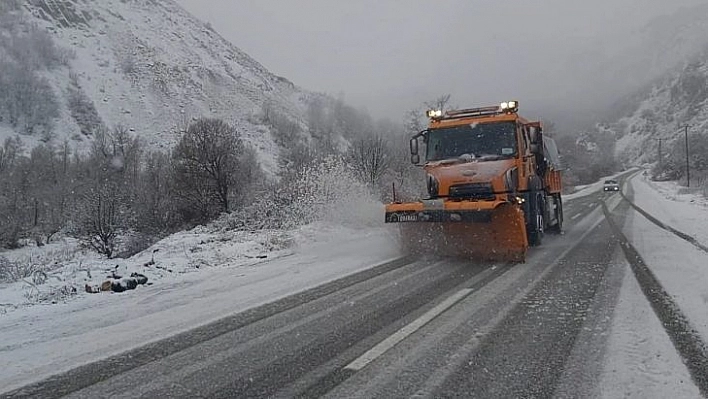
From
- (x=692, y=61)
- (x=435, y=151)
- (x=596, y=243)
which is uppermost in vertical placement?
(x=692, y=61)

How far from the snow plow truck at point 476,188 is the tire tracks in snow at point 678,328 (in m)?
2.34

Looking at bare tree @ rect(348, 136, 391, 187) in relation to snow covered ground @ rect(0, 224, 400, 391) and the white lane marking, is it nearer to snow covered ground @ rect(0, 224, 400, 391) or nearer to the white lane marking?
snow covered ground @ rect(0, 224, 400, 391)

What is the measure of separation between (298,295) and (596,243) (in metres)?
8.11

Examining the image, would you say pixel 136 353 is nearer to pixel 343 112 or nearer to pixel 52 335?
pixel 52 335

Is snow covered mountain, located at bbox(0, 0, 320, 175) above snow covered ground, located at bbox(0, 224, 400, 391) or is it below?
above

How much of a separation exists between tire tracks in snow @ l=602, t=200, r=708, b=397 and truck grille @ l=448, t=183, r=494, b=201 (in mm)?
2857

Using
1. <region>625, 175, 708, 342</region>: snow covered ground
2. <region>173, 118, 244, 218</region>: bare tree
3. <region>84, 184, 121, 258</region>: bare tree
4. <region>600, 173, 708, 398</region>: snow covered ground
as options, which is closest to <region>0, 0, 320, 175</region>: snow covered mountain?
<region>173, 118, 244, 218</region>: bare tree

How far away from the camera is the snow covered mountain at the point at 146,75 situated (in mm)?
75125

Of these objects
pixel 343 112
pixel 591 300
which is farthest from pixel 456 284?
pixel 343 112

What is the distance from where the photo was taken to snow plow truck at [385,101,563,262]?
32.0 ft

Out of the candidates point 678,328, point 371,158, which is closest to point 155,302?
point 678,328

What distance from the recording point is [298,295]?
287 inches

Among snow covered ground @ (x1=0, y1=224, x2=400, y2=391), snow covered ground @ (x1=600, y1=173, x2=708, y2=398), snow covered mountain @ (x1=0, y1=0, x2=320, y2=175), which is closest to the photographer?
snow covered ground @ (x1=600, y1=173, x2=708, y2=398)

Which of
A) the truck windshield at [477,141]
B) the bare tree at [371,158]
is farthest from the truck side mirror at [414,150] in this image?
the bare tree at [371,158]
